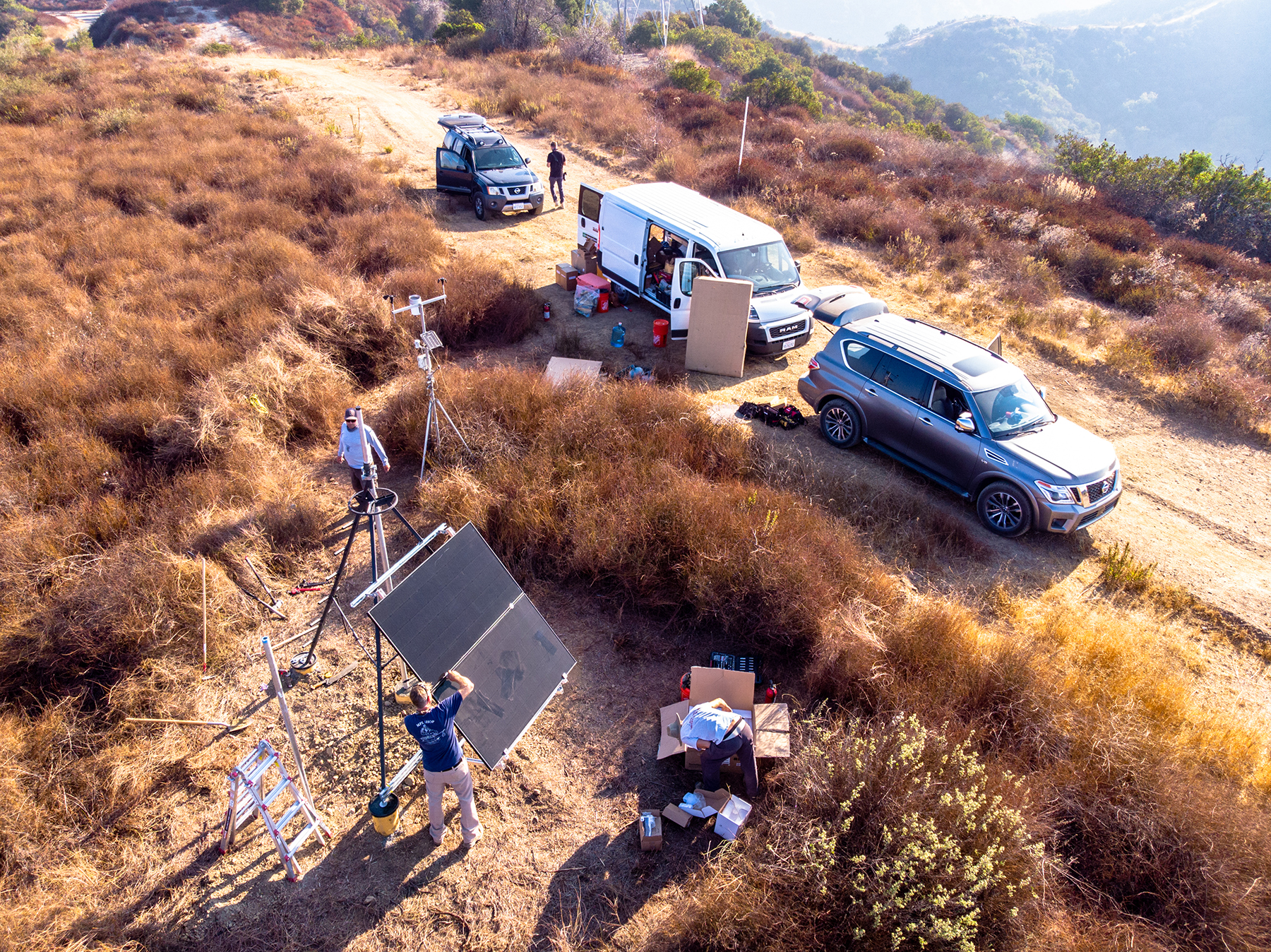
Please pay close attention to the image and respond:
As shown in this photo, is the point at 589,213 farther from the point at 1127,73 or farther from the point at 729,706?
the point at 1127,73

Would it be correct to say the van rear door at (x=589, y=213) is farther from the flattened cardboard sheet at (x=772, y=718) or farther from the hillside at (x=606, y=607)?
the flattened cardboard sheet at (x=772, y=718)

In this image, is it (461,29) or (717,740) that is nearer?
(717,740)

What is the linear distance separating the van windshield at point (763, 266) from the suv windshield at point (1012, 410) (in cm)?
432

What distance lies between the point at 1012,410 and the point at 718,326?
15.1ft

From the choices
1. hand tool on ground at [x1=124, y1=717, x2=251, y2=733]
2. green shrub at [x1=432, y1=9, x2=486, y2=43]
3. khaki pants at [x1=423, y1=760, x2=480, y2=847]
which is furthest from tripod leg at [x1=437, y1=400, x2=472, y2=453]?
green shrub at [x1=432, y1=9, x2=486, y2=43]

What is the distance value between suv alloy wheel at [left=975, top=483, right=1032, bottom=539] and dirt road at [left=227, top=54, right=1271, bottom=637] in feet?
0.48

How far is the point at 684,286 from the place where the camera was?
1094 cm

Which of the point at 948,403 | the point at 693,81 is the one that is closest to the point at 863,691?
the point at 948,403

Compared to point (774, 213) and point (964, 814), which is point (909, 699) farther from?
point (774, 213)

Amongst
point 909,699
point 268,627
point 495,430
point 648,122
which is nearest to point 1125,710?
point 909,699

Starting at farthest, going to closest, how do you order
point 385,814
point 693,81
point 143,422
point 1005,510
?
point 693,81, point 143,422, point 1005,510, point 385,814

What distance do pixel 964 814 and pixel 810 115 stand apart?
98.3 feet

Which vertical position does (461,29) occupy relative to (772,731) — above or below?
above

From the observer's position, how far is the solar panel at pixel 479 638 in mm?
4637
